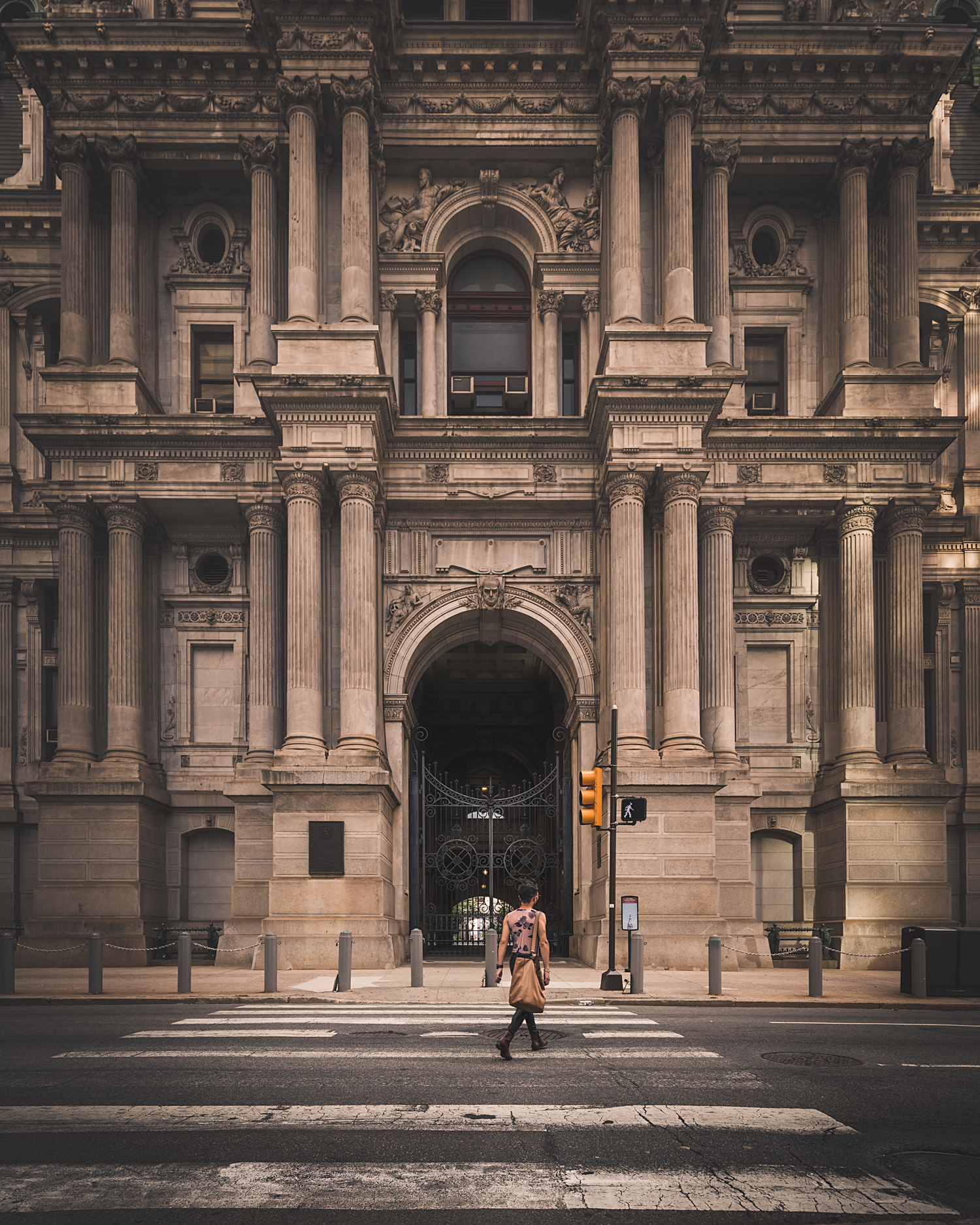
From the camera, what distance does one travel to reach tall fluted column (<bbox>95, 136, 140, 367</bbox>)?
30.6 metres

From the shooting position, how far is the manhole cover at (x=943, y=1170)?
7699 millimetres

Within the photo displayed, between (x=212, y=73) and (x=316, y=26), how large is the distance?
3293 millimetres

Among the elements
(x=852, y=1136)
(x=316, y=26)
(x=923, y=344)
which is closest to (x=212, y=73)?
(x=316, y=26)

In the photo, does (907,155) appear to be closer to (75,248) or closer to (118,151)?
(118,151)

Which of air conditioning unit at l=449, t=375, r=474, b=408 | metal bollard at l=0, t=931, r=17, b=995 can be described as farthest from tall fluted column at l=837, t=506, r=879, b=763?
metal bollard at l=0, t=931, r=17, b=995

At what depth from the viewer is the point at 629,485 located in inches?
1105

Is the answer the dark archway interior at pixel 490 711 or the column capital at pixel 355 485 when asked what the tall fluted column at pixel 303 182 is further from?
the dark archway interior at pixel 490 711

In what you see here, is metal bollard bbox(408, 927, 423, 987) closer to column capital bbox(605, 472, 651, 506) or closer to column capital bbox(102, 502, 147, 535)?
column capital bbox(605, 472, 651, 506)

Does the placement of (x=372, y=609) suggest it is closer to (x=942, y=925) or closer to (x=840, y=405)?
(x=840, y=405)

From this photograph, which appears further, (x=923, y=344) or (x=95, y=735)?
(x=923, y=344)

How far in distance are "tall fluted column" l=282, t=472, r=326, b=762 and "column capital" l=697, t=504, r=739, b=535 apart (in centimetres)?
952

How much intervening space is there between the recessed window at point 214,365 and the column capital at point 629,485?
11314 millimetres

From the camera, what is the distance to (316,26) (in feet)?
96.1

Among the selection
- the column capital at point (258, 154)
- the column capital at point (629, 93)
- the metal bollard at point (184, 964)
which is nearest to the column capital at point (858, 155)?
the column capital at point (629, 93)
